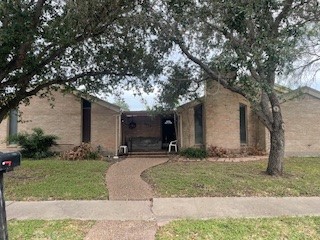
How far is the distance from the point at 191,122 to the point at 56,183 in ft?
33.3

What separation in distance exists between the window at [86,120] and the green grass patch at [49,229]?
1247 centimetres

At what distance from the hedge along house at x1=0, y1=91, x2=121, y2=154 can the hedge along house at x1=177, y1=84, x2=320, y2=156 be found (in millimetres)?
4369

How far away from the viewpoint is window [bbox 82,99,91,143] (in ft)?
60.4

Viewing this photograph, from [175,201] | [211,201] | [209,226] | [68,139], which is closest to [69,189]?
[175,201]

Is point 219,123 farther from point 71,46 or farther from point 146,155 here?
point 71,46

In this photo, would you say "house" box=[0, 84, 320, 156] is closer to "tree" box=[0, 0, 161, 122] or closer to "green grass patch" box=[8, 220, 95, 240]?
"tree" box=[0, 0, 161, 122]

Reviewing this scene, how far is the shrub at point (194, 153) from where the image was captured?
16736mm

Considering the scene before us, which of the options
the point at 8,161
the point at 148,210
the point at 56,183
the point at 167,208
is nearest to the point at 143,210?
the point at 148,210

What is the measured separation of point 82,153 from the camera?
16422 mm

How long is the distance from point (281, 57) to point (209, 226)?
4.89 meters

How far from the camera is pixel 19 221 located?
6.09 m

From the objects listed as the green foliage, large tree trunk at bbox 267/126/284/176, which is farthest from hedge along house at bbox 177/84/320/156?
the green foliage

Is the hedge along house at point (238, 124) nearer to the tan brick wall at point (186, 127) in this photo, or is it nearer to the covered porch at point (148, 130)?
the tan brick wall at point (186, 127)

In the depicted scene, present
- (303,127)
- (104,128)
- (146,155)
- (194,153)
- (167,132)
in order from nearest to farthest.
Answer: (194,153) → (303,127) → (104,128) → (146,155) → (167,132)
